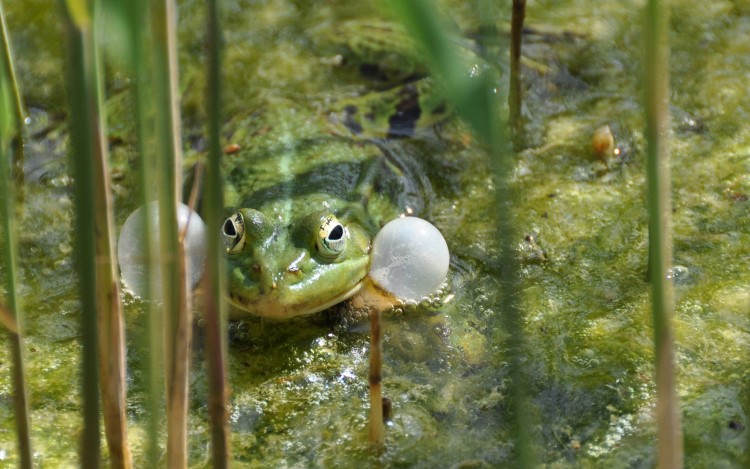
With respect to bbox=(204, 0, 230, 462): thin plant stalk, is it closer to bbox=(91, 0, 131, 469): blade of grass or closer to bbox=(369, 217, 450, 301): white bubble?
bbox=(91, 0, 131, 469): blade of grass

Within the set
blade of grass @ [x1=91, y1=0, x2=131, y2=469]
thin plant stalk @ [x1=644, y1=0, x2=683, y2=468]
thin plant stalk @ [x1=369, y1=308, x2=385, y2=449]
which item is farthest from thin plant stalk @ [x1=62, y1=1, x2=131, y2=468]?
thin plant stalk @ [x1=644, y1=0, x2=683, y2=468]

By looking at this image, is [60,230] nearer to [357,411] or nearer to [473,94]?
[357,411]

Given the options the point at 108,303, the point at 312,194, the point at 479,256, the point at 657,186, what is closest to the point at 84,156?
the point at 108,303

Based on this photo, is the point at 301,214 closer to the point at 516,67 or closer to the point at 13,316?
the point at 516,67

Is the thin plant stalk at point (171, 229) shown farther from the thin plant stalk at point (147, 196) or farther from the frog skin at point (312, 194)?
the frog skin at point (312, 194)

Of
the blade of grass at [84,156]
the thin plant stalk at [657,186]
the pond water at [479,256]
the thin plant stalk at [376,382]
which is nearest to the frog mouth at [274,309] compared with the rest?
the pond water at [479,256]

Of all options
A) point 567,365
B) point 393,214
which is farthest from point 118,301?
point 393,214
